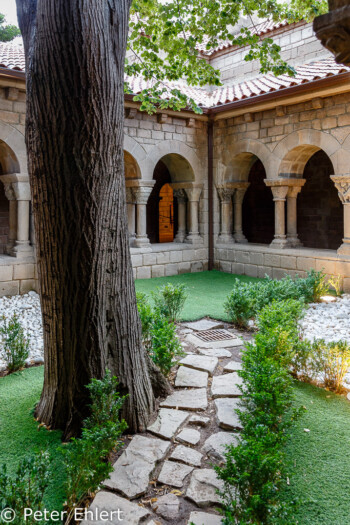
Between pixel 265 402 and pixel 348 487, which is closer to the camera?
pixel 348 487

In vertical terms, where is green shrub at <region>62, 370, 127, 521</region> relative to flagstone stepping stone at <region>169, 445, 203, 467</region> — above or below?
above

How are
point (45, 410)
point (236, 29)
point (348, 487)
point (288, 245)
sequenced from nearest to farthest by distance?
1. point (348, 487)
2. point (45, 410)
3. point (288, 245)
4. point (236, 29)

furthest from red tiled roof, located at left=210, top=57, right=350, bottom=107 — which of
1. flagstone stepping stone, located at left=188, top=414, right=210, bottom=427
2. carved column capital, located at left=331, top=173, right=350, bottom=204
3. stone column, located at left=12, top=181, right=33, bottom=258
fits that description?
flagstone stepping stone, located at left=188, top=414, right=210, bottom=427

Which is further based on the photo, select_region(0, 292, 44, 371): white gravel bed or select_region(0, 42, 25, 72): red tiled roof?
select_region(0, 42, 25, 72): red tiled roof

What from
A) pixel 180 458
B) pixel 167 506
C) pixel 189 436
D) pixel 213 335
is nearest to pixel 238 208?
pixel 213 335

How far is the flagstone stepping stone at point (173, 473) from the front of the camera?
2.23m

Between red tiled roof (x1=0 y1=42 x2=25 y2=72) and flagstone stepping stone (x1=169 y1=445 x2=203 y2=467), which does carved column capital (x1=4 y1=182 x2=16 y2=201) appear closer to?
red tiled roof (x1=0 y1=42 x2=25 y2=72)

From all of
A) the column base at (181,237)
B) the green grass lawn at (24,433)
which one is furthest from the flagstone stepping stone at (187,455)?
the column base at (181,237)

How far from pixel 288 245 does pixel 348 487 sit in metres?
6.30

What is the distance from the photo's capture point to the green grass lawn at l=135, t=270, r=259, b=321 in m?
5.74

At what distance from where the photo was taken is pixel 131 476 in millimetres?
2256

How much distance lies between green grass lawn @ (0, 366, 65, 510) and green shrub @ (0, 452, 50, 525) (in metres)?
0.11

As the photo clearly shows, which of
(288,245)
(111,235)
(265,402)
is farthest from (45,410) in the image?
(288,245)

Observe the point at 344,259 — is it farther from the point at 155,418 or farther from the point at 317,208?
the point at 155,418
